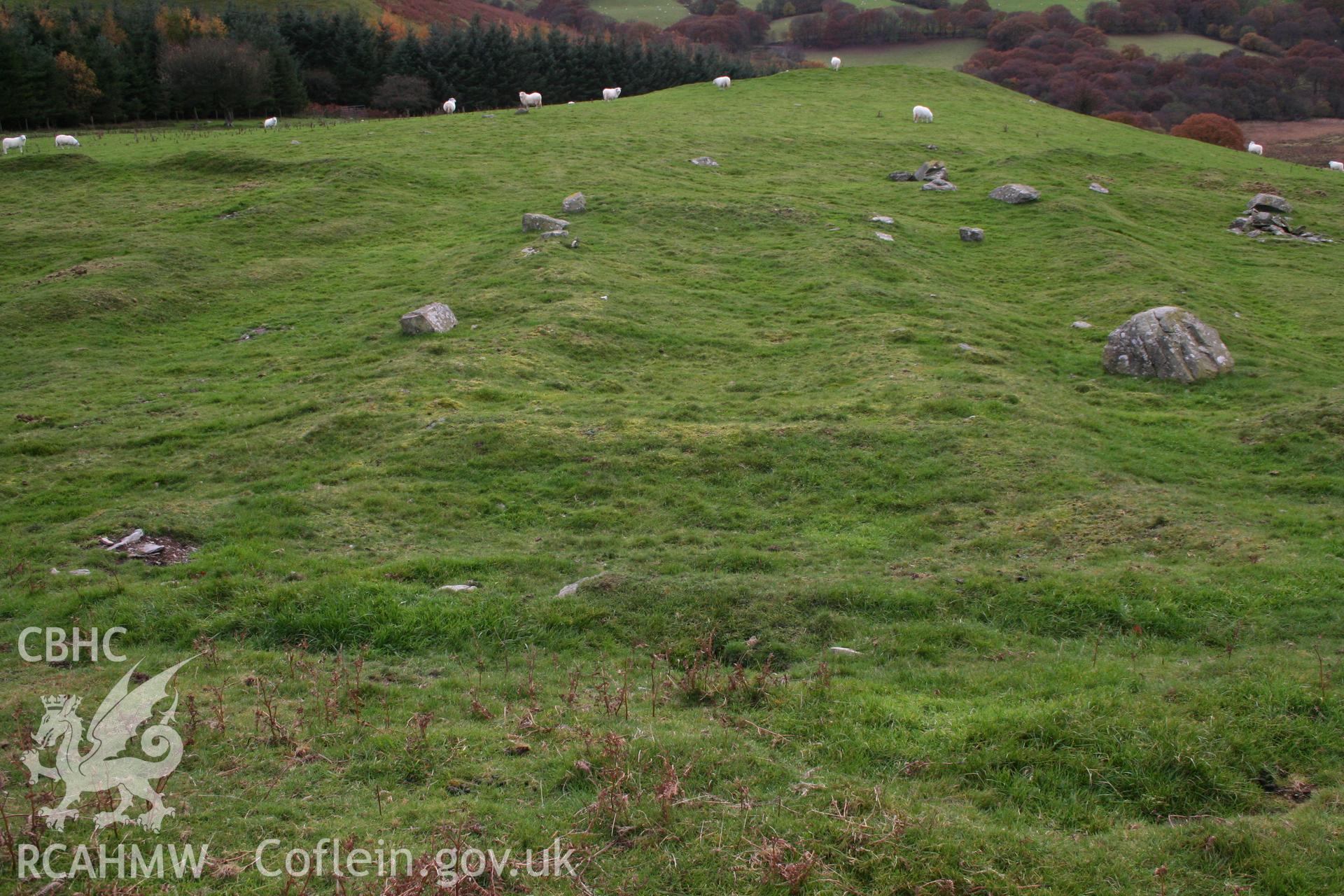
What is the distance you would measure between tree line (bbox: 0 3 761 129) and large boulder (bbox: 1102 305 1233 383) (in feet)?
181

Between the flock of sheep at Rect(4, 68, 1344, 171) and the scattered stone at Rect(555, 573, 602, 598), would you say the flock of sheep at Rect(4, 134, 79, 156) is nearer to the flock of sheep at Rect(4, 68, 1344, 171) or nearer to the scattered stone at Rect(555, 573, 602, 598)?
the flock of sheep at Rect(4, 68, 1344, 171)

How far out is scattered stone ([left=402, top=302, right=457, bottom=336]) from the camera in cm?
2156

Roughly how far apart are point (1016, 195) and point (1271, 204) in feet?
36.4

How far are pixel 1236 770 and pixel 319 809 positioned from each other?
7.33m

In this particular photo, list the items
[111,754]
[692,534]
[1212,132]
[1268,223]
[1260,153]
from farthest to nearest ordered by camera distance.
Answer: [1212,132]
[1260,153]
[1268,223]
[692,534]
[111,754]

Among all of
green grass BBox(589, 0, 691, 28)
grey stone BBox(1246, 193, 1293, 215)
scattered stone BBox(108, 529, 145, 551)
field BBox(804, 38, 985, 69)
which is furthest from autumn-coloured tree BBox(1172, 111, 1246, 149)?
green grass BBox(589, 0, 691, 28)

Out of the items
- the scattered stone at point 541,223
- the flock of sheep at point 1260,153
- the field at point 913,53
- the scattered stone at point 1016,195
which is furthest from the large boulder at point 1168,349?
the field at point 913,53

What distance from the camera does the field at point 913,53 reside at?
345 feet

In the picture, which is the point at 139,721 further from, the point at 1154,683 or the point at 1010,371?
the point at 1010,371

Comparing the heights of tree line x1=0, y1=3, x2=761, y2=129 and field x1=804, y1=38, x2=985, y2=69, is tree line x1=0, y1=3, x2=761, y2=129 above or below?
below

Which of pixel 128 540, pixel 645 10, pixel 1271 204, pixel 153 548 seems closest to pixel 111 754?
pixel 153 548

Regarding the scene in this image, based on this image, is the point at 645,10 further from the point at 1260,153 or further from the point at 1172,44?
the point at 1260,153

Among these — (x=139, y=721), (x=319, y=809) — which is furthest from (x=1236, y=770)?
(x=139, y=721)

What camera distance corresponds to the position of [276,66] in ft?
202
